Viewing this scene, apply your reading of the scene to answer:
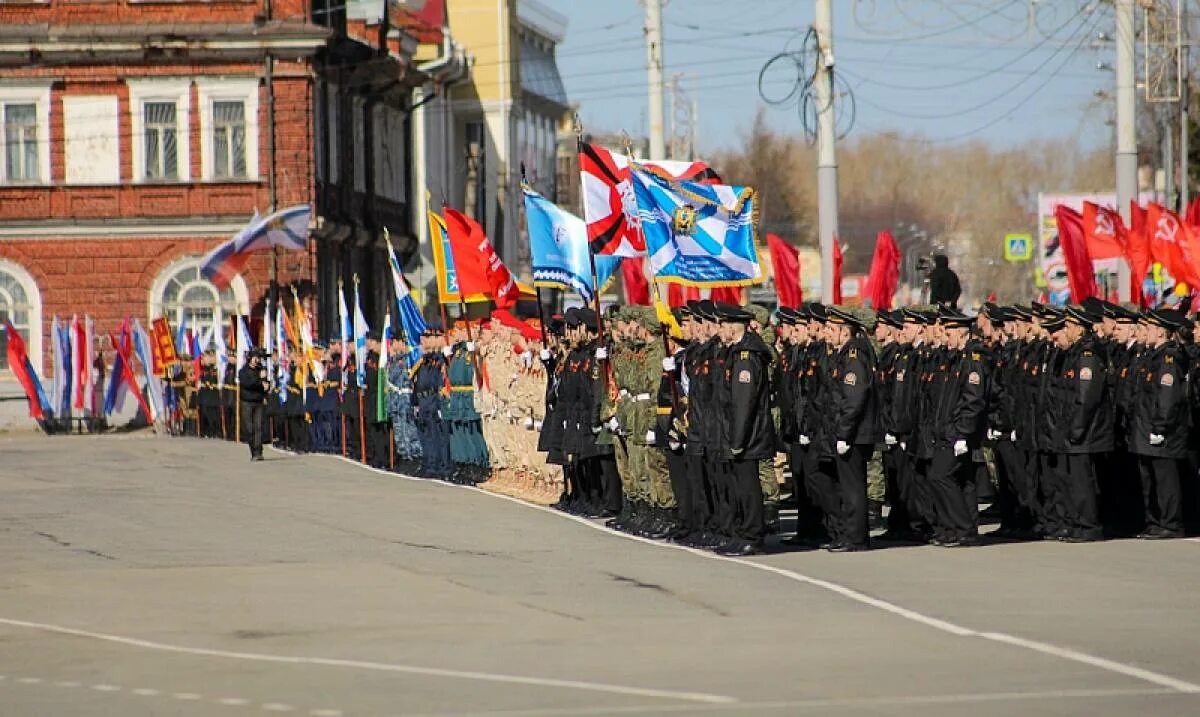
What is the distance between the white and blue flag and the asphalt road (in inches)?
117

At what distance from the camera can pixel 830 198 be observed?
29594 mm

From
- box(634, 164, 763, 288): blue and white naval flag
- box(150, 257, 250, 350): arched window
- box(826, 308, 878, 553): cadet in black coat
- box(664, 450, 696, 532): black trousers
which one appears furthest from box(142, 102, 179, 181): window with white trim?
box(826, 308, 878, 553): cadet in black coat

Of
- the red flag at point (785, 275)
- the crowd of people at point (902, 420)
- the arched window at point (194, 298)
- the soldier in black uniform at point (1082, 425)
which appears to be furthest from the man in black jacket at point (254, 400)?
the soldier in black uniform at point (1082, 425)

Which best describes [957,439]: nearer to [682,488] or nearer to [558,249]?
[682,488]

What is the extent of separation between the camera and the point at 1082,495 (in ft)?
59.8

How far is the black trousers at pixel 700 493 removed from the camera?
60.1ft

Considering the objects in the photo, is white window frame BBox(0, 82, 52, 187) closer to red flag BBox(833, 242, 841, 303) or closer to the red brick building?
the red brick building

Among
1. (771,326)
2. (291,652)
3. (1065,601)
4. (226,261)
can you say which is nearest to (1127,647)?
(1065,601)

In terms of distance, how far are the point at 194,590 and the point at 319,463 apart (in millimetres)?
16471

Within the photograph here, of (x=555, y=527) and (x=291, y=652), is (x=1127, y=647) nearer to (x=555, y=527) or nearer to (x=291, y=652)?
(x=291, y=652)

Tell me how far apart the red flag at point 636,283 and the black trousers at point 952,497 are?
7.49 m

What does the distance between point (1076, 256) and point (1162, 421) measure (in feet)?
17.1

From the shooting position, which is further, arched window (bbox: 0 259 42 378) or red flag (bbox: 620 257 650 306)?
→ arched window (bbox: 0 259 42 378)

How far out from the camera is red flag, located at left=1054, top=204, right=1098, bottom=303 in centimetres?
2275
